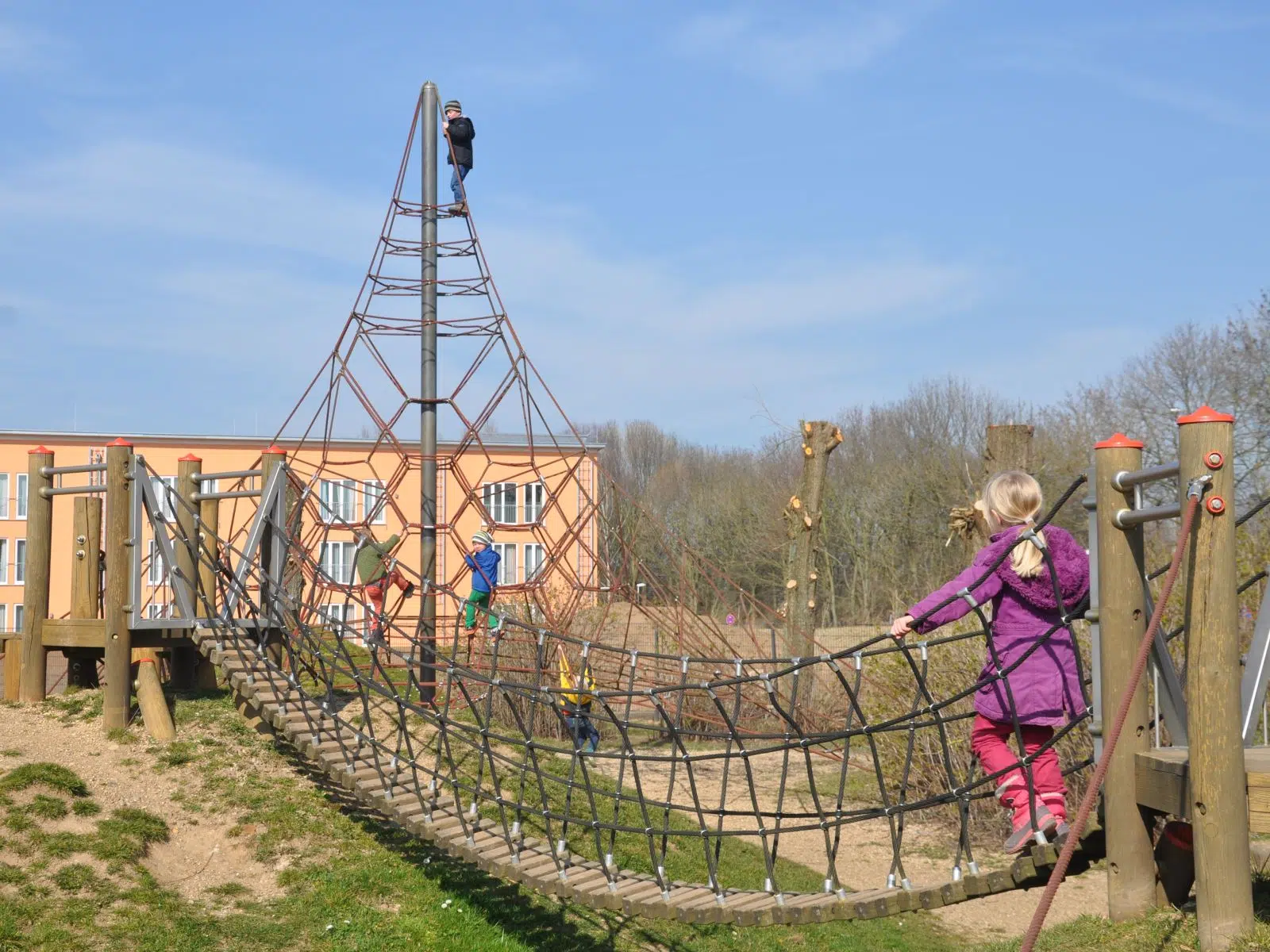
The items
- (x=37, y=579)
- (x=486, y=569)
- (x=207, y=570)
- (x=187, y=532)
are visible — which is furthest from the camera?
(x=486, y=569)

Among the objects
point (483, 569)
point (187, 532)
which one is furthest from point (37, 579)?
point (483, 569)

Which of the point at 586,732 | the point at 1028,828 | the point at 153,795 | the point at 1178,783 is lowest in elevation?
the point at 586,732

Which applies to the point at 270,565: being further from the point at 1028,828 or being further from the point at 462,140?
the point at 1028,828

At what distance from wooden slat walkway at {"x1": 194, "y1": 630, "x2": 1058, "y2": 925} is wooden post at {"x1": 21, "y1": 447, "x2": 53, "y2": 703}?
1355mm

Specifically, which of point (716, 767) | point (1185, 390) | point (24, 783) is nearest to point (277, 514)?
point (24, 783)

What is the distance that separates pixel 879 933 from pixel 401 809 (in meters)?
3.33

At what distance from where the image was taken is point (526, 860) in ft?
17.0

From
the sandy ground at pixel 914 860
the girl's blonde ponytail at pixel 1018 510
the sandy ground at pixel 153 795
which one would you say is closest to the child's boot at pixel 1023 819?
the girl's blonde ponytail at pixel 1018 510

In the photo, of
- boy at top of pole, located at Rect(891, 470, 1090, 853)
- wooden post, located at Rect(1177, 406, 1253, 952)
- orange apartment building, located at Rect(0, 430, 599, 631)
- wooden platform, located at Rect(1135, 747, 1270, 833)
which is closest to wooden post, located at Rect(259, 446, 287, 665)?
boy at top of pole, located at Rect(891, 470, 1090, 853)

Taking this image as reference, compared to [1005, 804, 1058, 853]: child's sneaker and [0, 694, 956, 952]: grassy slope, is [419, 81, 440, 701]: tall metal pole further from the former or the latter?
[1005, 804, 1058, 853]: child's sneaker

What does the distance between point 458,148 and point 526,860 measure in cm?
622

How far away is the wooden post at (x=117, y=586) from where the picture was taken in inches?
285

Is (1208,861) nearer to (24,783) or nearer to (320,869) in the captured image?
(320,869)

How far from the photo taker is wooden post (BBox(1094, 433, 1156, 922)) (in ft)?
12.2
